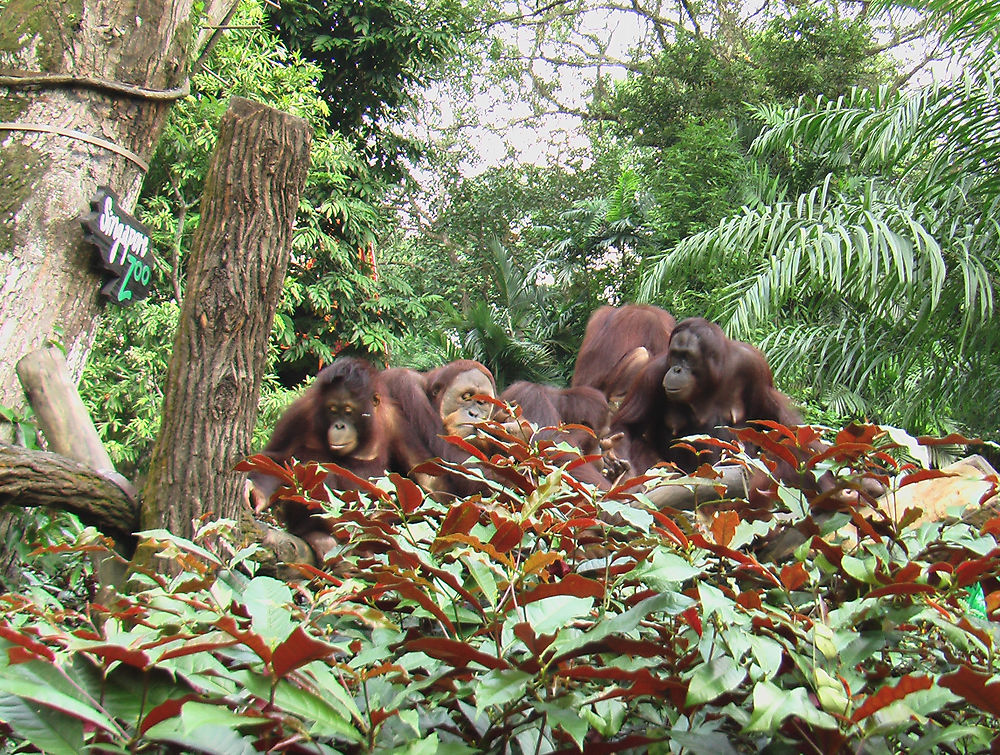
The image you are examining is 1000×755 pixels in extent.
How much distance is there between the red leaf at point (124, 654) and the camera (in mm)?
713

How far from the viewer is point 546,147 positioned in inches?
747

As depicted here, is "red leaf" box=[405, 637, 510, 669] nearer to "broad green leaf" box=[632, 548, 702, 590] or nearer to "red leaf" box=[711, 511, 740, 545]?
"broad green leaf" box=[632, 548, 702, 590]

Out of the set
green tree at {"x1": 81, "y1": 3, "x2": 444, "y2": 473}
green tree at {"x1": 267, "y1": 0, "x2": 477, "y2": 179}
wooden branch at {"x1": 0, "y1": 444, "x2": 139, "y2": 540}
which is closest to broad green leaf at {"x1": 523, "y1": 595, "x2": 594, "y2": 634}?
wooden branch at {"x1": 0, "y1": 444, "x2": 139, "y2": 540}

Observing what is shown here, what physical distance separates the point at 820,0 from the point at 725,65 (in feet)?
8.53

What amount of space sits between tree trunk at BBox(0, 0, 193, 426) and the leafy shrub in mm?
1831

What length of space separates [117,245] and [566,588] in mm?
2514

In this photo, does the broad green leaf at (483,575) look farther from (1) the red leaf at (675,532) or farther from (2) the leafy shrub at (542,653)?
(1) the red leaf at (675,532)

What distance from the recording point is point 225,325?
1847mm

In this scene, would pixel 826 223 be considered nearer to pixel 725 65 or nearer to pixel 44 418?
pixel 44 418

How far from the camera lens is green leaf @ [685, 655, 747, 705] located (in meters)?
0.80

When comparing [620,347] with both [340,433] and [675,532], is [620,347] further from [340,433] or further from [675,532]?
[675,532]

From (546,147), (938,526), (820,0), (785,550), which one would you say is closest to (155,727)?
(938,526)

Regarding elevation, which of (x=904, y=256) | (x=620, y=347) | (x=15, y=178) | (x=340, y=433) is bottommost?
(x=340, y=433)

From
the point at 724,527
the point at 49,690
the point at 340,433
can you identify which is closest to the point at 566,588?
the point at 724,527
